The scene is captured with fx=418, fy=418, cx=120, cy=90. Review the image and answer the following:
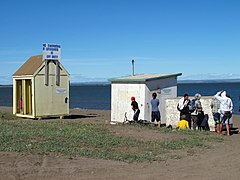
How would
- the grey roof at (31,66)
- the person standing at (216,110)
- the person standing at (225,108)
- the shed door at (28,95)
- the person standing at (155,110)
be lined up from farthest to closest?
the shed door at (28,95) < the grey roof at (31,66) < the person standing at (155,110) < the person standing at (216,110) < the person standing at (225,108)

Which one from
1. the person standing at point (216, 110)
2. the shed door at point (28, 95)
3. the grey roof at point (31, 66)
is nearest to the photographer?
the person standing at point (216, 110)

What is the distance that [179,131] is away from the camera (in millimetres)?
14656

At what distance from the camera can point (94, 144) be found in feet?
36.6

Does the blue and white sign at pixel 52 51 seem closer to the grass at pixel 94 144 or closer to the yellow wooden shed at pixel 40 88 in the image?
the yellow wooden shed at pixel 40 88

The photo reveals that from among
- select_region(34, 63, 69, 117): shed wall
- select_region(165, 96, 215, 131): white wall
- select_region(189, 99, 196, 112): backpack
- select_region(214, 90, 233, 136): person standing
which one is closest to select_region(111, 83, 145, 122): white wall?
select_region(165, 96, 215, 131): white wall

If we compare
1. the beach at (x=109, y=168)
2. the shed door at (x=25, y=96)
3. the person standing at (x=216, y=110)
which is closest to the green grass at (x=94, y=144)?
the beach at (x=109, y=168)

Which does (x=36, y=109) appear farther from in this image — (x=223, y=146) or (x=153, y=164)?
(x=153, y=164)

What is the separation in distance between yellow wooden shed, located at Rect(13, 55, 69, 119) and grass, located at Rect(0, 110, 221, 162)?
7560mm

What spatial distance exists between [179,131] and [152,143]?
291 centimetres

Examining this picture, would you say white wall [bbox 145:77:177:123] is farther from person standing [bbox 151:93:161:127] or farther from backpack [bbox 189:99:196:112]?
backpack [bbox 189:99:196:112]

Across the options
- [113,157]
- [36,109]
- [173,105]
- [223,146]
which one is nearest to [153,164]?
[113,157]

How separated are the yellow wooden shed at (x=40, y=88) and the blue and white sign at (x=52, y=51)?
11.3 inches

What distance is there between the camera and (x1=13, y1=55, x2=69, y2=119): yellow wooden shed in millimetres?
20984

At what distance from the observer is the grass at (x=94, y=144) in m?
9.82
